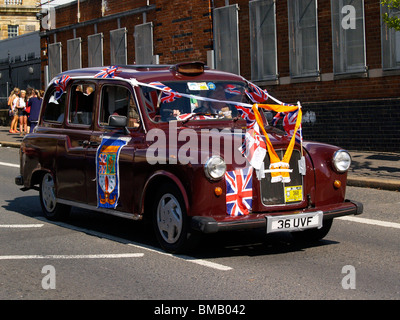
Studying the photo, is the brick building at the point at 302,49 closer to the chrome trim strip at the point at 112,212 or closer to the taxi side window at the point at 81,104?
the taxi side window at the point at 81,104

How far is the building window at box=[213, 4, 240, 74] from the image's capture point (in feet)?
78.3

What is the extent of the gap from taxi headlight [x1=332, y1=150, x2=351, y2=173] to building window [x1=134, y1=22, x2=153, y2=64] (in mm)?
20207

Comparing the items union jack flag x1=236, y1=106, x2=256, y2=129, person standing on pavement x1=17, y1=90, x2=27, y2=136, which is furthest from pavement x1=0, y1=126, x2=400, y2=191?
person standing on pavement x1=17, y1=90, x2=27, y2=136

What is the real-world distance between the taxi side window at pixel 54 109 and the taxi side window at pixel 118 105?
1082 millimetres

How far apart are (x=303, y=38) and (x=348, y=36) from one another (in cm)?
179

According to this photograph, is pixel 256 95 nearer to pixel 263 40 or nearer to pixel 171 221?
pixel 171 221

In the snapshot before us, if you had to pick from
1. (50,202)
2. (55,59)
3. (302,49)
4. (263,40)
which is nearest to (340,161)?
(50,202)

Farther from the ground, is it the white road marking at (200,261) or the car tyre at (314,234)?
the car tyre at (314,234)

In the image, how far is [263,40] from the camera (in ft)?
74.9

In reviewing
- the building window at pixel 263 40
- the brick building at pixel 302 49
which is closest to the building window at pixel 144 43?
the brick building at pixel 302 49

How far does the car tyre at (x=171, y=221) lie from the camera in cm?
775
